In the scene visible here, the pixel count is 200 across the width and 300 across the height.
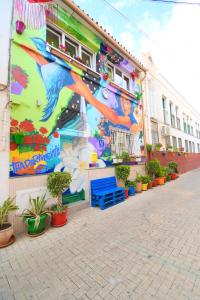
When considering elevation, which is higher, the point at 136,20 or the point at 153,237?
the point at 136,20

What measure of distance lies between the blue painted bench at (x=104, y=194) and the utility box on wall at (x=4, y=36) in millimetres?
4310

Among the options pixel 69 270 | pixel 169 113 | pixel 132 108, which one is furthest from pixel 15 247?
pixel 169 113

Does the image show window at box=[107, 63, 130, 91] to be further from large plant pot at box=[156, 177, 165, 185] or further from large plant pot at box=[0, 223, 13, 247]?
large plant pot at box=[0, 223, 13, 247]

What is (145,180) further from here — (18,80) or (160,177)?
(18,80)

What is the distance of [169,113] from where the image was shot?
15.1 m

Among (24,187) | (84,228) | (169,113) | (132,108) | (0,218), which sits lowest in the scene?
(84,228)

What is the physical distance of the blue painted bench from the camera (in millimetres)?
5616

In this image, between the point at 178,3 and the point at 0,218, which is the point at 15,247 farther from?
the point at 178,3

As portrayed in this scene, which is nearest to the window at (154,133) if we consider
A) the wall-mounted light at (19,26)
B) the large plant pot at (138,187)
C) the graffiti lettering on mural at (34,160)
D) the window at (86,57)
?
the large plant pot at (138,187)

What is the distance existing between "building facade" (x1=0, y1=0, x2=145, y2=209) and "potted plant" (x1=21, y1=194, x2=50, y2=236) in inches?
18.8

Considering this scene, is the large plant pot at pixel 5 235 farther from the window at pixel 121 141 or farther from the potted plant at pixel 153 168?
the potted plant at pixel 153 168

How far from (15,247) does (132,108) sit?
27.2 ft

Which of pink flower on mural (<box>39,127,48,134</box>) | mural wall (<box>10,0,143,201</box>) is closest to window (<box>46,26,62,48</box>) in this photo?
mural wall (<box>10,0,143,201</box>)

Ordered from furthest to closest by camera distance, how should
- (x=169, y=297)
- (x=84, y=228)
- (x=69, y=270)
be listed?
(x=84, y=228) < (x=69, y=270) < (x=169, y=297)
